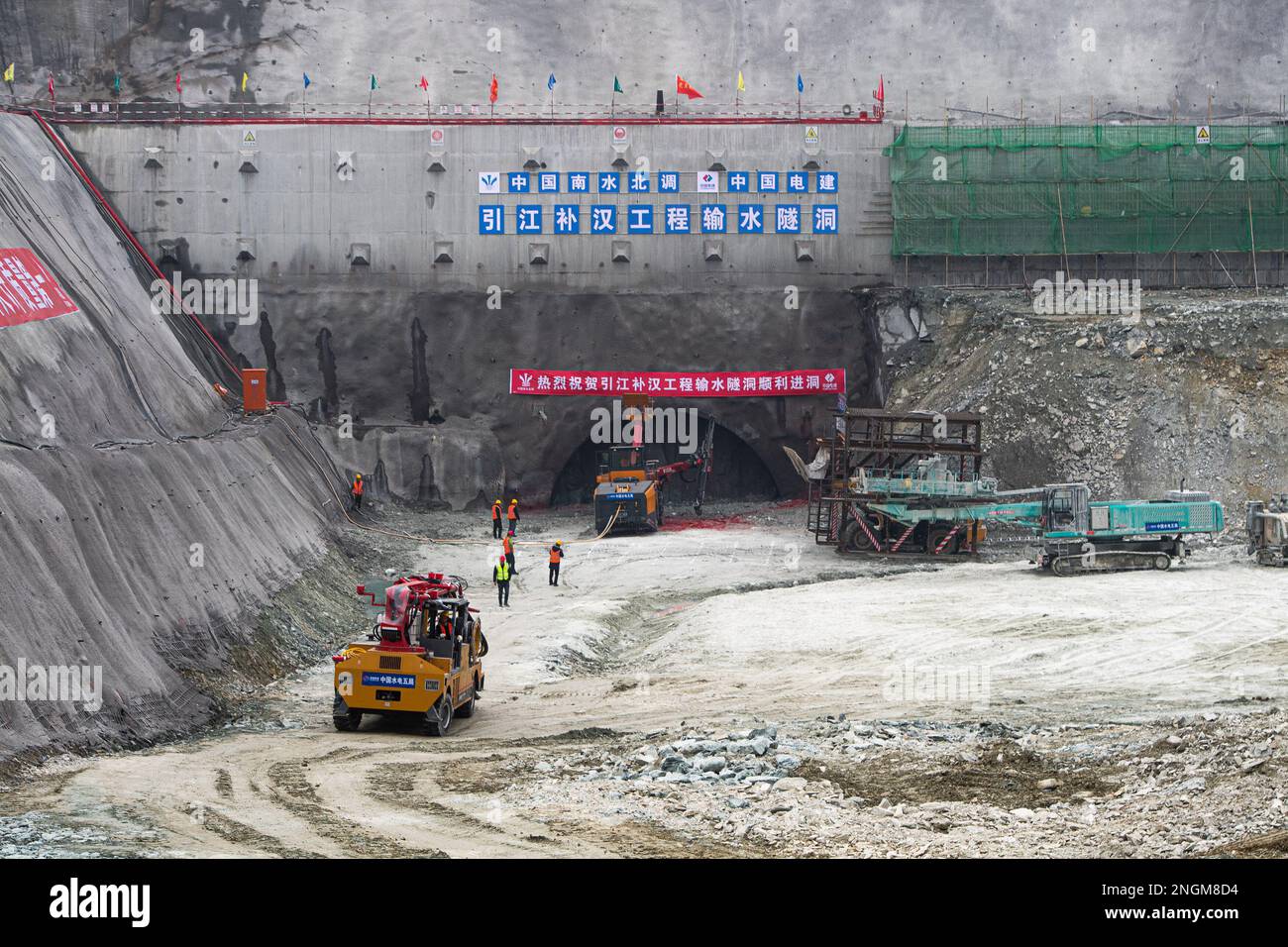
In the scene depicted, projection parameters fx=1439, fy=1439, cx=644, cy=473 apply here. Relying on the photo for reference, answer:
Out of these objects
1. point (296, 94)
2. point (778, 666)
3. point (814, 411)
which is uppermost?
point (296, 94)

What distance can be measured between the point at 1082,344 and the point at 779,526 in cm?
1032

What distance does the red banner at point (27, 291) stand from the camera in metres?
30.6

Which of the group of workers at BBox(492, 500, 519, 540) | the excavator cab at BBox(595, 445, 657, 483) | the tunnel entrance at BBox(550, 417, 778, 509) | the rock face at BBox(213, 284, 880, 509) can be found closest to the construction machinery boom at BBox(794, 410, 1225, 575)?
the excavator cab at BBox(595, 445, 657, 483)

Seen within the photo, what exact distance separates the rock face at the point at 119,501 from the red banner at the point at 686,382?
9.79 m

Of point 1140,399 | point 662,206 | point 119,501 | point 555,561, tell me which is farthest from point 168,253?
point 1140,399

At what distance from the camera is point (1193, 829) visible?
12789mm

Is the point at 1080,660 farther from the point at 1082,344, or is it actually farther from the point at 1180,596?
the point at 1082,344

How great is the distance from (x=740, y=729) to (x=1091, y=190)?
34.0m

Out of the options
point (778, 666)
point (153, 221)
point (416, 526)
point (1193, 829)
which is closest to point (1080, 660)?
point (778, 666)

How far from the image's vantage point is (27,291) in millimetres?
32250

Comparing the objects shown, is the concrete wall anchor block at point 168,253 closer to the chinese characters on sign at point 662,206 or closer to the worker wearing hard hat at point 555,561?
the chinese characters on sign at point 662,206

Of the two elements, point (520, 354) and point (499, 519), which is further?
point (520, 354)

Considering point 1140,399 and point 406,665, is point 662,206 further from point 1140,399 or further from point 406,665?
point 406,665

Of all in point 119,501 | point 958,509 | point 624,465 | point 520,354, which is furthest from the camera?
point 520,354
